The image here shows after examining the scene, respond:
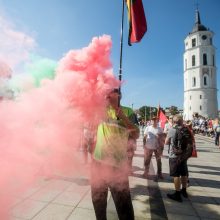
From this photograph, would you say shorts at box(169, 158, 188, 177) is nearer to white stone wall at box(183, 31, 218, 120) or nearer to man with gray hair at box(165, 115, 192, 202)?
man with gray hair at box(165, 115, 192, 202)

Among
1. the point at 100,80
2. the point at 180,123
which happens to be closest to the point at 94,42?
the point at 100,80

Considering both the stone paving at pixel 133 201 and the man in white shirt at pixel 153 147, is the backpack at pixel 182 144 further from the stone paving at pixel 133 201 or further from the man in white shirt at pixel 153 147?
the man in white shirt at pixel 153 147

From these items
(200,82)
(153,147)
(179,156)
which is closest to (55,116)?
(179,156)

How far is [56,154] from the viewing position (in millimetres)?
3586

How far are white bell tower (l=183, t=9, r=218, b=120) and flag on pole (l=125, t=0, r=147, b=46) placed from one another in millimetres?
81543

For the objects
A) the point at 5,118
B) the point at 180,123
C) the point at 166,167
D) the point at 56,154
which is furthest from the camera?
the point at 166,167

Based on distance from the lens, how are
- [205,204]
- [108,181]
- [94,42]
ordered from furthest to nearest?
[205,204], [94,42], [108,181]

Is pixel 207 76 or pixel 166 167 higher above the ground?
A: pixel 207 76

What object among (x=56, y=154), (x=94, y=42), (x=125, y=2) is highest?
(x=125, y=2)

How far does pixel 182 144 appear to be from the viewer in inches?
223

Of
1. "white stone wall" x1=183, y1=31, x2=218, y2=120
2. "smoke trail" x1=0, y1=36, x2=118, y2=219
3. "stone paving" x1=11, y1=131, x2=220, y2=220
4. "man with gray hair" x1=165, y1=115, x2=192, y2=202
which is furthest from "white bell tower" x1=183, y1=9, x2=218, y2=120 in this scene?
"smoke trail" x1=0, y1=36, x2=118, y2=219

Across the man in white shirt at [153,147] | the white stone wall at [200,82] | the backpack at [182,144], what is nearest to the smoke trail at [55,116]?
the backpack at [182,144]

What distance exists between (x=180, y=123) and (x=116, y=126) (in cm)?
287

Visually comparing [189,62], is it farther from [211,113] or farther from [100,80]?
[100,80]
